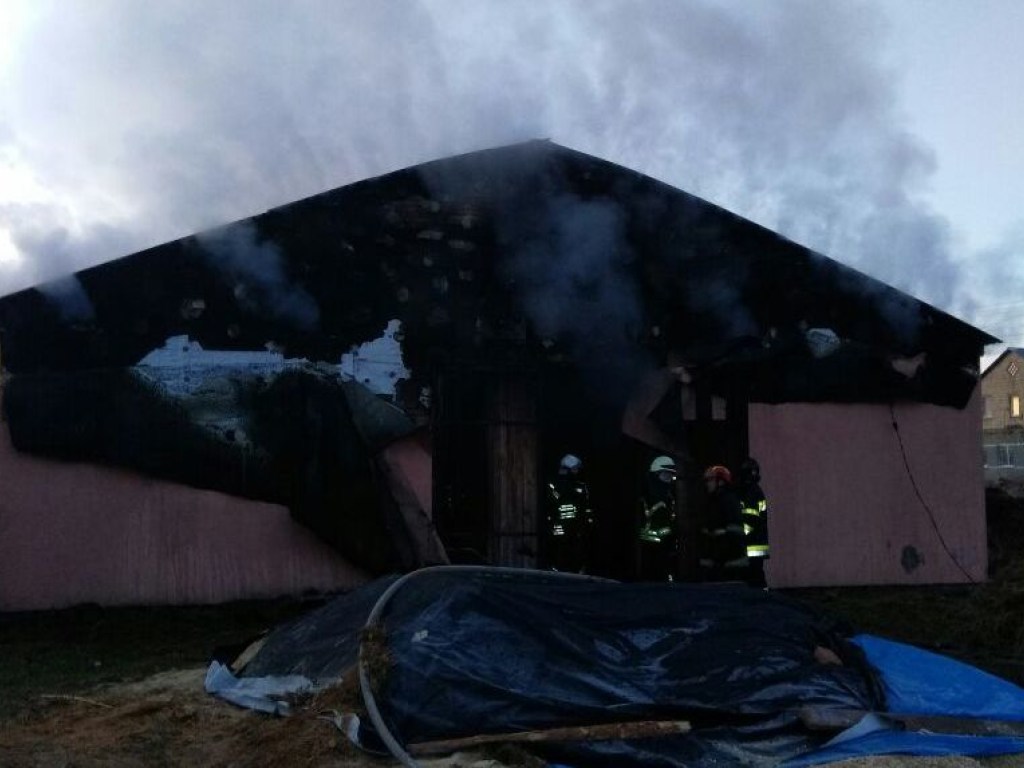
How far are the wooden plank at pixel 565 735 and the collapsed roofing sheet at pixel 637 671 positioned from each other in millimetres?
46

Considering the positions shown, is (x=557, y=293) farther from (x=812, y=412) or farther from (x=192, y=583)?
(x=192, y=583)

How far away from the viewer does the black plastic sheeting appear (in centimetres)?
531

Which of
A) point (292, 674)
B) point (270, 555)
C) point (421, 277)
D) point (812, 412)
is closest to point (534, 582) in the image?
point (292, 674)

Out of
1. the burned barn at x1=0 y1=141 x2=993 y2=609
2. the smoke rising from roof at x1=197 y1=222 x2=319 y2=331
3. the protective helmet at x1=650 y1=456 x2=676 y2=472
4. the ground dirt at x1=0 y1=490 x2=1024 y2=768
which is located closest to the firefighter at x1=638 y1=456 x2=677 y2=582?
the protective helmet at x1=650 y1=456 x2=676 y2=472

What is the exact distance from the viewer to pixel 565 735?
5.16 meters

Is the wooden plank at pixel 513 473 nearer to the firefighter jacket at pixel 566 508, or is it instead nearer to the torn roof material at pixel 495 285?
the torn roof material at pixel 495 285

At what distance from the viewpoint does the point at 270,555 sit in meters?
10.0

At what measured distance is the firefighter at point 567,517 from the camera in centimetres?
1056

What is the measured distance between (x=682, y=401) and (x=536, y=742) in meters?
6.71

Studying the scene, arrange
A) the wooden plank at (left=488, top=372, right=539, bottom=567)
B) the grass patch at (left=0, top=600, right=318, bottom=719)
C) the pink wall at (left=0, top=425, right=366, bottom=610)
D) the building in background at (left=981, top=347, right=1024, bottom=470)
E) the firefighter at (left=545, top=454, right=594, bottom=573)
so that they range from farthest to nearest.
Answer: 1. the building in background at (left=981, top=347, right=1024, bottom=470)
2. the wooden plank at (left=488, top=372, right=539, bottom=567)
3. the firefighter at (left=545, top=454, right=594, bottom=573)
4. the pink wall at (left=0, top=425, right=366, bottom=610)
5. the grass patch at (left=0, top=600, right=318, bottom=719)

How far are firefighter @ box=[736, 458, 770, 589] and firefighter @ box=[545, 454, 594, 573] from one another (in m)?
2.12

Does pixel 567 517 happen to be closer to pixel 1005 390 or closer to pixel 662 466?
pixel 662 466

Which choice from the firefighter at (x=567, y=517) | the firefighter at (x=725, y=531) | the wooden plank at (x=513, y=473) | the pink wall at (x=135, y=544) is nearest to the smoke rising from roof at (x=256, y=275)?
the pink wall at (x=135, y=544)

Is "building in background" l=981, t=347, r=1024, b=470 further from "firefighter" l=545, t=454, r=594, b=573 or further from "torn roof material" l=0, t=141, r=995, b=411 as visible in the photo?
"firefighter" l=545, t=454, r=594, b=573
